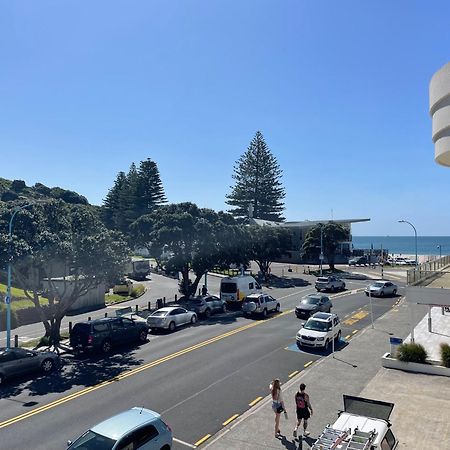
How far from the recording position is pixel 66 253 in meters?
23.2

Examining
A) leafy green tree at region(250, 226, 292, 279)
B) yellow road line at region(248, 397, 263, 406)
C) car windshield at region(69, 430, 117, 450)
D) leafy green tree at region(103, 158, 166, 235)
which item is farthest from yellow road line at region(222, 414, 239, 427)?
leafy green tree at region(103, 158, 166, 235)

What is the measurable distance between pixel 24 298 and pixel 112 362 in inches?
758

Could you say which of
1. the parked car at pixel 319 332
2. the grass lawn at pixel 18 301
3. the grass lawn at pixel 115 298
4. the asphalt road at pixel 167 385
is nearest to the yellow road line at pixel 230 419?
the asphalt road at pixel 167 385

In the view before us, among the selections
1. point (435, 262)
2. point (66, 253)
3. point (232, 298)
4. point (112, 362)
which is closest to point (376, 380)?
point (435, 262)

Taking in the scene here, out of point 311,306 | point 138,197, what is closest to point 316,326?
point 311,306

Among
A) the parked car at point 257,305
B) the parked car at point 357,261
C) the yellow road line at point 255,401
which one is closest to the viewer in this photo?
the yellow road line at point 255,401

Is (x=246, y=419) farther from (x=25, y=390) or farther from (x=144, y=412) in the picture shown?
(x=25, y=390)

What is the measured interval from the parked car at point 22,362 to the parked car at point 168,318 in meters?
8.25

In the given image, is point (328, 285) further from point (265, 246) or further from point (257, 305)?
point (257, 305)

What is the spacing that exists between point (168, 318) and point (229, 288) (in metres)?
9.72

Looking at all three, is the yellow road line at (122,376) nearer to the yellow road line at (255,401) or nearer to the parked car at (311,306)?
the parked car at (311,306)

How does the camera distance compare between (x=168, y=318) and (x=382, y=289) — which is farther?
(x=382, y=289)

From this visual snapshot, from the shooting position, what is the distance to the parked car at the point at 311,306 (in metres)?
30.4

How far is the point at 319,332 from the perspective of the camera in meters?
22.4
